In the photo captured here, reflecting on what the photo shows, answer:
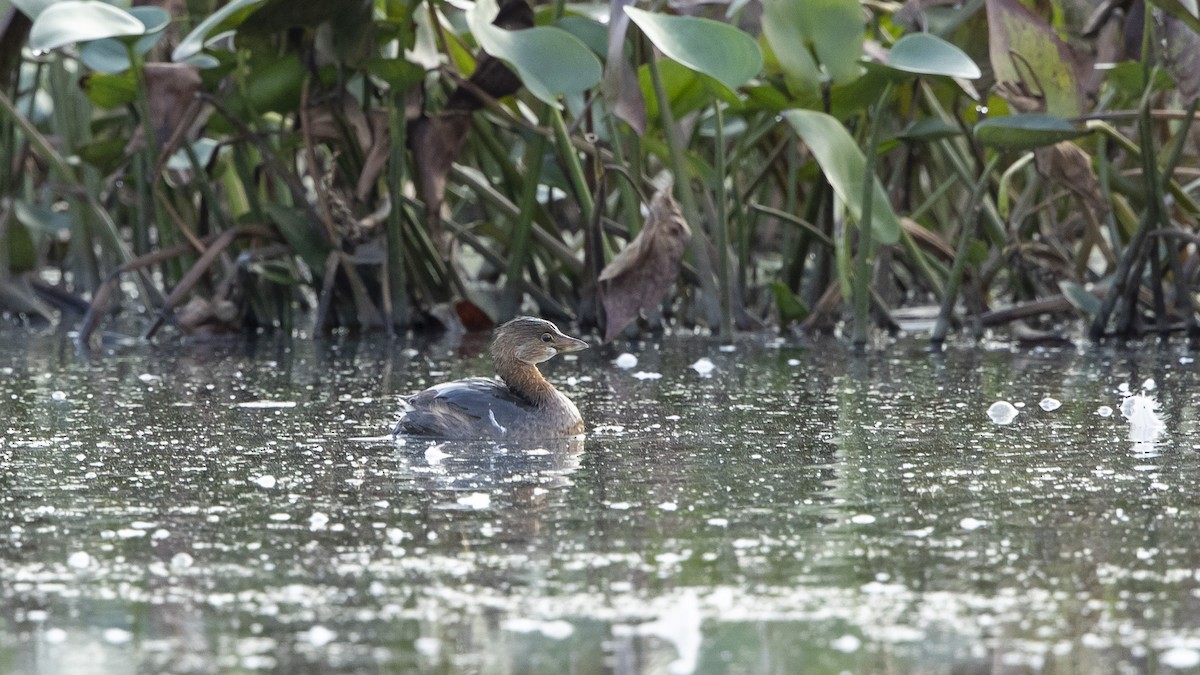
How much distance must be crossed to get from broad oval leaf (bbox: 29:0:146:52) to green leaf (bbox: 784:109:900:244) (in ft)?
8.90

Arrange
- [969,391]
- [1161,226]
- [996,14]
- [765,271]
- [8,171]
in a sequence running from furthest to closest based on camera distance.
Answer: [765,271] < [8,171] < [1161,226] < [996,14] < [969,391]

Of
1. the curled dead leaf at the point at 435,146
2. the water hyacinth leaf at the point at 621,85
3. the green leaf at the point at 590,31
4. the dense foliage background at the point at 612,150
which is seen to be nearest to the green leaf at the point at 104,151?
the dense foliage background at the point at 612,150

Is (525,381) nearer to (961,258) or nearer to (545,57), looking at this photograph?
(545,57)

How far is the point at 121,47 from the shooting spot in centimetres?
810

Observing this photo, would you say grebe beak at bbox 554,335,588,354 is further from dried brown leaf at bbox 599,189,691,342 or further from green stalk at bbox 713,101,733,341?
green stalk at bbox 713,101,733,341

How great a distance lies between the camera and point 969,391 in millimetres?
6762

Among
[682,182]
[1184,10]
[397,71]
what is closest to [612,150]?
[682,182]

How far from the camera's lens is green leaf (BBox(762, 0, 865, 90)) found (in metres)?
7.41

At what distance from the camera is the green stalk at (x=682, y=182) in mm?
7902

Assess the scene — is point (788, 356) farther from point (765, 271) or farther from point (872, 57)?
point (765, 271)

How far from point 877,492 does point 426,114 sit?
4340 mm

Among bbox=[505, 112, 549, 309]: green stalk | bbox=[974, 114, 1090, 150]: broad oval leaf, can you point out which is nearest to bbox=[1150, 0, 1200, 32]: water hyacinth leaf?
bbox=[974, 114, 1090, 150]: broad oval leaf

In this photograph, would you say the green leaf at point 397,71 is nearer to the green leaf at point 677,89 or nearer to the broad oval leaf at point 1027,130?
the green leaf at point 677,89

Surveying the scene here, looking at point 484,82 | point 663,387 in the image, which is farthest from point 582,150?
point 663,387
